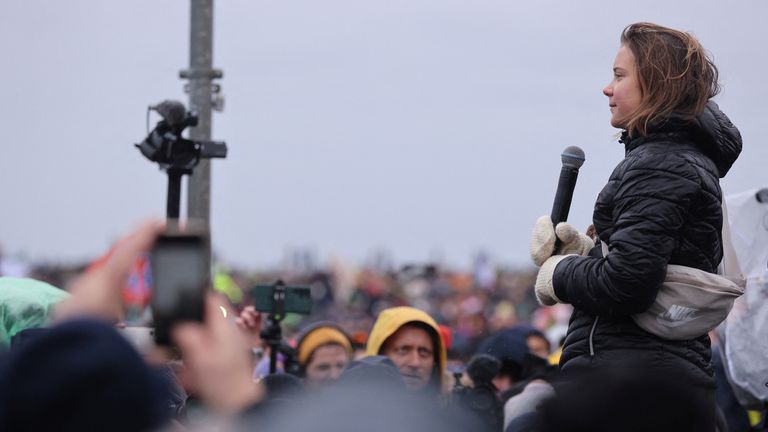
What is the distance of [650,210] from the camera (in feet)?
11.5

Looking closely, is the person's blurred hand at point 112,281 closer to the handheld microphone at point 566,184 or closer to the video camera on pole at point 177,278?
the video camera on pole at point 177,278

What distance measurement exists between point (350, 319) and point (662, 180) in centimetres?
1728

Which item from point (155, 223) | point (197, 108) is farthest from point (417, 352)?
point (155, 223)

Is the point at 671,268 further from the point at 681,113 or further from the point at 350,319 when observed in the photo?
the point at 350,319

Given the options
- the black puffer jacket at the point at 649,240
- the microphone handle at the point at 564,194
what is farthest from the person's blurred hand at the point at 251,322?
the black puffer jacket at the point at 649,240

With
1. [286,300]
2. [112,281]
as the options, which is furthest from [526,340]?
[112,281]

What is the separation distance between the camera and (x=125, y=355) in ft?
6.50

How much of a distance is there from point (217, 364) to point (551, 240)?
212cm

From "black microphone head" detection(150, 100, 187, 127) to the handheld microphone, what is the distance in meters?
2.27

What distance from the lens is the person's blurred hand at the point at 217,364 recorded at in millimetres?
1940

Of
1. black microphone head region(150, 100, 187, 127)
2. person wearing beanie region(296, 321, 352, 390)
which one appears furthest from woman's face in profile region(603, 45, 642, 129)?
person wearing beanie region(296, 321, 352, 390)

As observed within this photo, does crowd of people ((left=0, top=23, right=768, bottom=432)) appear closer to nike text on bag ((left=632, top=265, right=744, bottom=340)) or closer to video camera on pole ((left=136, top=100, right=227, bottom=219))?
nike text on bag ((left=632, top=265, right=744, bottom=340))

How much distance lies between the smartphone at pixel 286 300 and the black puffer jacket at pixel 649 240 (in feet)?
9.82

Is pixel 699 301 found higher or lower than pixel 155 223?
lower
